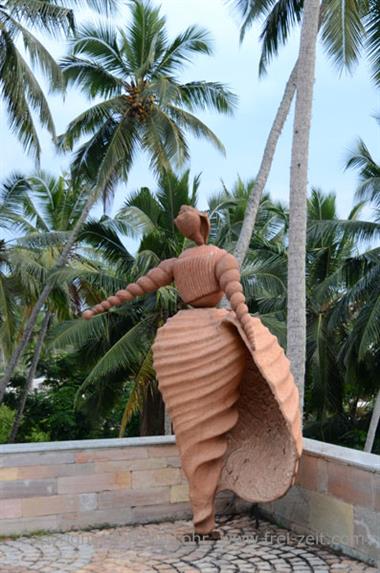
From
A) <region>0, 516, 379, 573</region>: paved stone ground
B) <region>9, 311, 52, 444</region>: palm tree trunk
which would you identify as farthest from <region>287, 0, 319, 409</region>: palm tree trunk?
<region>9, 311, 52, 444</region>: palm tree trunk

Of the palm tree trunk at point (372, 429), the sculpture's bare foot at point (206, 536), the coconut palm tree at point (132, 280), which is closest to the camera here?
the sculpture's bare foot at point (206, 536)

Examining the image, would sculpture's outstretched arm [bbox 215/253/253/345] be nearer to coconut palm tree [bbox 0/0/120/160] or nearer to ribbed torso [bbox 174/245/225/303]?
ribbed torso [bbox 174/245/225/303]

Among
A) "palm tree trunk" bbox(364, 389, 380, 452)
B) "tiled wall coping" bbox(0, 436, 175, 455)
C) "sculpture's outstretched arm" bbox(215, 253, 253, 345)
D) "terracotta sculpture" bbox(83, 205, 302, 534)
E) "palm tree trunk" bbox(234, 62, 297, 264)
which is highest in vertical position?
"palm tree trunk" bbox(234, 62, 297, 264)

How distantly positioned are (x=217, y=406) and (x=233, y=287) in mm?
876

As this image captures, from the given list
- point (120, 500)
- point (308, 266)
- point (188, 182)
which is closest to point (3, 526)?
point (120, 500)

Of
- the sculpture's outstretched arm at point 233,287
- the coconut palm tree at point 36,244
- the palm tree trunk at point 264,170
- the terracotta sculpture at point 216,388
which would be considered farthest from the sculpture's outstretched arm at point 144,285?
the coconut palm tree at point 36,244

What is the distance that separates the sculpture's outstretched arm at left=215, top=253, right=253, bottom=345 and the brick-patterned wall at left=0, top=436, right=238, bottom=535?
1775mm

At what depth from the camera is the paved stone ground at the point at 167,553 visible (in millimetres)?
4316

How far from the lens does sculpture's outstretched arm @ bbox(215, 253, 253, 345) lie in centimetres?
430

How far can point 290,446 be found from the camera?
14.4ft

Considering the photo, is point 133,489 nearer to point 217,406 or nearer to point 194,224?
point 217,406

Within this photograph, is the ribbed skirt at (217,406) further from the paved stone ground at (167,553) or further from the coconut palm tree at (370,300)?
the coconut palm tree at (370,300)

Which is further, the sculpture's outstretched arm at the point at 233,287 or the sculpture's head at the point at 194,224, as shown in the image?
the sculpture's head at the point at 194,224

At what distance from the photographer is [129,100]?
13.8 meters
